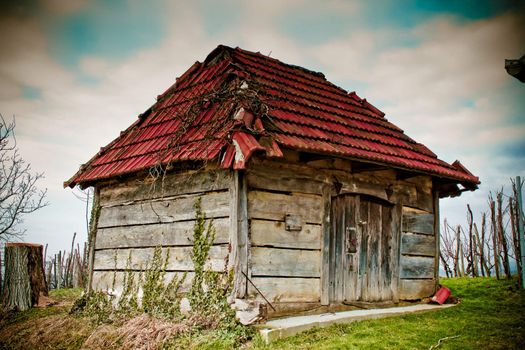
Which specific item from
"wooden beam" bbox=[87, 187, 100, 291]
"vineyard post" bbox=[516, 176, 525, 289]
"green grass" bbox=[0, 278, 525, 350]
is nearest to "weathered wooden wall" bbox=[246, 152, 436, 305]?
"green grass" bbox=[0, 278, 525, 350]

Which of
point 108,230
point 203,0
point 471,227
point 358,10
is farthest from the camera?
point 471,227

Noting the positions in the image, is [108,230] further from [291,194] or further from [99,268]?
[291,194]

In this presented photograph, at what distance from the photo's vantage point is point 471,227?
13070mm

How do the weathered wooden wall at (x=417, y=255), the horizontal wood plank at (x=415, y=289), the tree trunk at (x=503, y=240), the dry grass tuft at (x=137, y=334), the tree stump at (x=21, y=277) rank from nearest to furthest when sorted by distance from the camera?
the dry grass tuft at (x=137, y=334)
the horizontal wood plank at (x=415, y=289)
the weathered wooden wall at (x=417, y=255)
the tree stump at (x=21, y=277)
the tree trunk at (x=503, y=240)

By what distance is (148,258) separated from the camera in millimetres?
7109

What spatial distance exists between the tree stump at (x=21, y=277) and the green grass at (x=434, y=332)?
23.5 ft

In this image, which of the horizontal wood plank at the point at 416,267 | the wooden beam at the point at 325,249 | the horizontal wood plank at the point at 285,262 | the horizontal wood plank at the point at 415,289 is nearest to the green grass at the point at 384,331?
the horizontal wood plank at the point at 415,289

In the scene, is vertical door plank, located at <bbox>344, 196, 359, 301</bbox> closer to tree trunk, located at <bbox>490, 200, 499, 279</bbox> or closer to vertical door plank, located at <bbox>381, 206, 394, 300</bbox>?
vertical door plank, located at <bbox>381, 206, 394, 300</bbox>

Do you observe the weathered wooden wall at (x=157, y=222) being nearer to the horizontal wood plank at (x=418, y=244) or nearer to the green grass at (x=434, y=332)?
the green grass at (x=434, y=332)

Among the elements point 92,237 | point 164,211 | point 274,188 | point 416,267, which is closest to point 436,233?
point 416,267

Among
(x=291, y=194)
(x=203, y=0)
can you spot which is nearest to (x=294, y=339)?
(x=291, y=194)

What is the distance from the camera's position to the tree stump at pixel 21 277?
30.8 feet

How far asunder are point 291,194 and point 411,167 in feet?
8.26

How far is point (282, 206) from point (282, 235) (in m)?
0.44
